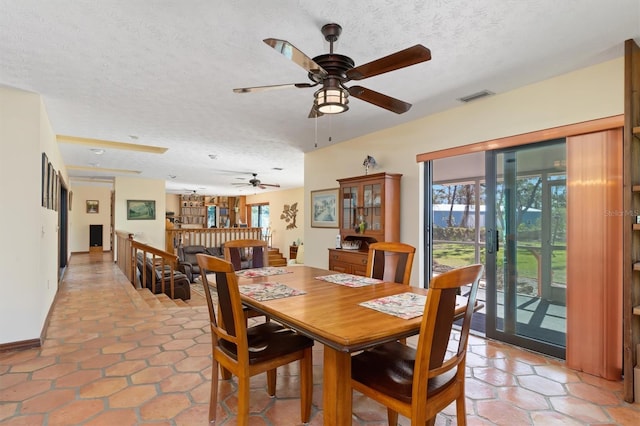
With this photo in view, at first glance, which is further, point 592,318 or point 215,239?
point 215,239

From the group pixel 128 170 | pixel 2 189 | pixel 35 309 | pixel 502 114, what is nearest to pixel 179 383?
pixel 35 309

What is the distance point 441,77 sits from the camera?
8.70 ft

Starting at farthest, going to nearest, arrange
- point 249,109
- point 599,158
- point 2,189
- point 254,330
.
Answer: point 249,109
point 2,189
point 599,158
point 254,330

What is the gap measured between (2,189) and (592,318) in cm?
502

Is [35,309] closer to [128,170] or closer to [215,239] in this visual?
[128,170]

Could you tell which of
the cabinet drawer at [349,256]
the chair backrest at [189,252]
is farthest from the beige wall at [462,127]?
the chair backrest at [189,252]

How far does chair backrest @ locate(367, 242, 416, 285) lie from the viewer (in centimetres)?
249

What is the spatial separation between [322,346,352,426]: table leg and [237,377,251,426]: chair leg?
46cm

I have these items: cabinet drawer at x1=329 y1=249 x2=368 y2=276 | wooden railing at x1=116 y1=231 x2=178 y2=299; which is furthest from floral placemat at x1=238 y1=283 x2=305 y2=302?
wooden railing at x1=116 y1=231 x2=178 y2=299

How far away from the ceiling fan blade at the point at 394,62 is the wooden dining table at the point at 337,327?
1233 millimetres

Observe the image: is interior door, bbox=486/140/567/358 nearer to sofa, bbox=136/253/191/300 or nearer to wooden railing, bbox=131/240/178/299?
wooden railing, bbox=131/240/178/299

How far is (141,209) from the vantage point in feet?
29.0

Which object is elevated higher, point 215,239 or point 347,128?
point 347,128

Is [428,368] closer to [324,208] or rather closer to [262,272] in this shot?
[262,272]
